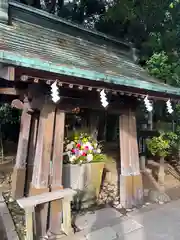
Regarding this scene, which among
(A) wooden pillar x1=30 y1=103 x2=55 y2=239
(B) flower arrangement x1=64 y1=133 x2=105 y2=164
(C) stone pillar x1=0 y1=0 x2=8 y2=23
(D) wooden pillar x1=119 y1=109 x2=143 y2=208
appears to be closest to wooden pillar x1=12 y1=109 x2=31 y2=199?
(B) flower arrangement x1=64 y1=133 x2=105 y2=164

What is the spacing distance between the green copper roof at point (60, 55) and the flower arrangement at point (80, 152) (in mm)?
1570

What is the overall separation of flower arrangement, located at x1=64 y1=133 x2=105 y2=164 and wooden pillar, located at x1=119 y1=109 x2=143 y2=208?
607 millimetres

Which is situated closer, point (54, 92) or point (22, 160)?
point (54, 92)

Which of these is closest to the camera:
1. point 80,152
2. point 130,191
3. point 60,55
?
point 60,55

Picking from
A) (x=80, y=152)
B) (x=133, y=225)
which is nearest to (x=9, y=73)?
(x=80, y=152)

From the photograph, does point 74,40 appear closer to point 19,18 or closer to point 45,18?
point 45,18

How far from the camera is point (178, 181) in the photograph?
5.97 m

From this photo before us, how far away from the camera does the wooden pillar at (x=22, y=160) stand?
14.1 feet

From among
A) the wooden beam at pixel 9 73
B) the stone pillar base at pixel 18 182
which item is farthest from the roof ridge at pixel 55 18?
the stone pillar base at pixel 18 182

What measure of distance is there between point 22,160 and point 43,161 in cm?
142

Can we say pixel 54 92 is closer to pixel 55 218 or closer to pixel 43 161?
pixel 43 161

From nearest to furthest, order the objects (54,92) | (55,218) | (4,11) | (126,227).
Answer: (54,92)
(55,218)
(126,227)
(4,11)

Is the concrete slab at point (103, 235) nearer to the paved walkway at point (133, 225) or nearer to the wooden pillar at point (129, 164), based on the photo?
the paved walkway at point (133, 225)

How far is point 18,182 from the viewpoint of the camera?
14.4 ft
